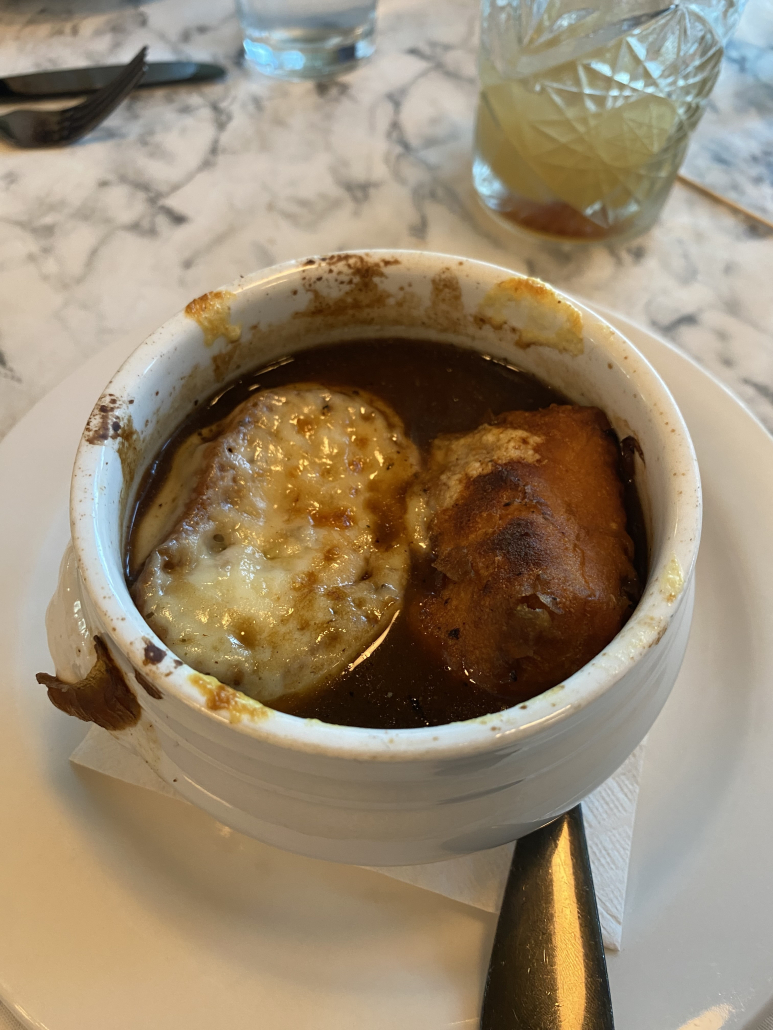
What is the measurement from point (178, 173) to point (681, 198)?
116cm

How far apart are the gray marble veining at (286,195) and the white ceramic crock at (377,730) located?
36 centimetres

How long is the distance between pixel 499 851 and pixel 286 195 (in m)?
1.48

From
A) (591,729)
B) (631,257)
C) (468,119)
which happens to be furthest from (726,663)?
(468,119)

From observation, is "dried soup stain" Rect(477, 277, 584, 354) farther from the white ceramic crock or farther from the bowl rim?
the bowl rim

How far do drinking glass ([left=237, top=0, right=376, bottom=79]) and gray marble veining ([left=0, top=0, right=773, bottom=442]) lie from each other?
5 cm

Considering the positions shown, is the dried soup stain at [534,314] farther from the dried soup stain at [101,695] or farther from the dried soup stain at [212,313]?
Answer: the dried soup stain at [101,695]

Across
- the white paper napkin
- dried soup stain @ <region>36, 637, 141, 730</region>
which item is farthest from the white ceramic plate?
dried soup stain @ <region>36, 637, 141, 730</region>

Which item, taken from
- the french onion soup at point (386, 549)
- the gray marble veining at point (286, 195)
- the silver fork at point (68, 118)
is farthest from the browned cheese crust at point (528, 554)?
the silver fork at point (68, 118)

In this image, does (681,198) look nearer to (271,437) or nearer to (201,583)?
(271,437)

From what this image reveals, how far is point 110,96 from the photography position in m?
1.89

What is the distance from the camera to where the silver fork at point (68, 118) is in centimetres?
188

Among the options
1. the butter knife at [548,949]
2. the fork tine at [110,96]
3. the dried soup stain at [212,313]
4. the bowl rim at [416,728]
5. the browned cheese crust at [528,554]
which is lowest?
the butter knife at [548,949]

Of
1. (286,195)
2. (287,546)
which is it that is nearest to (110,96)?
→ (286,195)

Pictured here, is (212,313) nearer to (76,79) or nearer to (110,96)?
(110,96)
